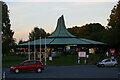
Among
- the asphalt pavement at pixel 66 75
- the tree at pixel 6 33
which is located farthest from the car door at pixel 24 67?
the tree at pixel 6 33

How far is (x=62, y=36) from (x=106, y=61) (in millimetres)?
50922

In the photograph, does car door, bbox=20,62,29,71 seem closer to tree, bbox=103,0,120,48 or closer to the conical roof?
tree, bbox=103,0,120,48

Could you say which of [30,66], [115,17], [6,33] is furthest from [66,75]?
[115,17]

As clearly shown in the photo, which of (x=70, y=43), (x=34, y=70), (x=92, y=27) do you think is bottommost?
(x=34, y=70)

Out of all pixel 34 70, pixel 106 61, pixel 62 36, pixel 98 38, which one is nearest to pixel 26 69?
pixel 34 70

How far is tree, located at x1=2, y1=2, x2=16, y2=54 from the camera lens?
73281 mm

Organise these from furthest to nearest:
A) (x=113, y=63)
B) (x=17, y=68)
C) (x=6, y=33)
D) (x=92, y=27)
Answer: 1. (x=92, y=27)
2. (x=6, y=33)
3. (x=113, y=63)
4. (x=17, y=68)

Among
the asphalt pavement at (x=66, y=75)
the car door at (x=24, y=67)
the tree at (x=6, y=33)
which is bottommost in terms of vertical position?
the asphalt pavement at (x=66, y=75)

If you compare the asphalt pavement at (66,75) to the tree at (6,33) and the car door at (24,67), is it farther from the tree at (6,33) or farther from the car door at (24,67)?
the tree at (6,33)

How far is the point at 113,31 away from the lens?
277 ft

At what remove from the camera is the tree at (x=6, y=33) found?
73.3 metres

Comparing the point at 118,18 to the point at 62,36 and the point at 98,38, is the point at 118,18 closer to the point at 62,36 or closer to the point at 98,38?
the point at 62,36

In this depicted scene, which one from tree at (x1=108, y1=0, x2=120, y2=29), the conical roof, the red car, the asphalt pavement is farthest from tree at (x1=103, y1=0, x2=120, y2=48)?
the red car

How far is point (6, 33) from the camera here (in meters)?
79.9
